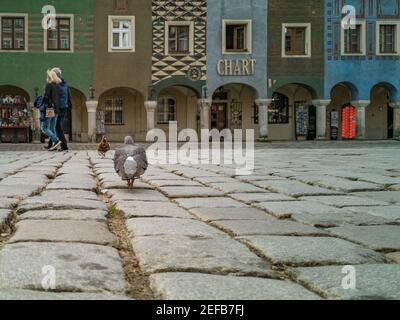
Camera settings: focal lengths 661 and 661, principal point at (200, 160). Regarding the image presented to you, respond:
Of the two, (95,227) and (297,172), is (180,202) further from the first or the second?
(297,172)

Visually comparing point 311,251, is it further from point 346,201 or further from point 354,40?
point 354,40

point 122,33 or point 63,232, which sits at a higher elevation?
point 122,33

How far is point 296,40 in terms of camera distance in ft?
104

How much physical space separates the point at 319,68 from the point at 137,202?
27.7 meters

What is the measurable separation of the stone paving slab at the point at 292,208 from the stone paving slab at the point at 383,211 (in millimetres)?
191

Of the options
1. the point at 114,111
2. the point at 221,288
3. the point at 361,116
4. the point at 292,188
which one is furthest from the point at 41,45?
the point at 221,288

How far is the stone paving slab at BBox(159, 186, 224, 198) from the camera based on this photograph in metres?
5.87

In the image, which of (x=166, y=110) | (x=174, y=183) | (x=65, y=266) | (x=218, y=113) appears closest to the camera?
(x=65, y=266)

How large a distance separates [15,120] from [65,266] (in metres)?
28.9

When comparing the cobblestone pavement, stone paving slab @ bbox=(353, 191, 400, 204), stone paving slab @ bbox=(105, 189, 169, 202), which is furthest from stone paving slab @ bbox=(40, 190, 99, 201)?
stone paving slab @ bbox=(353, 191, 400, 204)

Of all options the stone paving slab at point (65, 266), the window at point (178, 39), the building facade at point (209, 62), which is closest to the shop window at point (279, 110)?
the building facade at point (209, 62)

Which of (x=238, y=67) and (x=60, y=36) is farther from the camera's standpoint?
(x=238, y=67)

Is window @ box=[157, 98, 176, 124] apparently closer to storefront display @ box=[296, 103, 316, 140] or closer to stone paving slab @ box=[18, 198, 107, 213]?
storefront display @ box=[296, 103, 316, 140]
